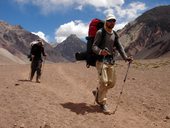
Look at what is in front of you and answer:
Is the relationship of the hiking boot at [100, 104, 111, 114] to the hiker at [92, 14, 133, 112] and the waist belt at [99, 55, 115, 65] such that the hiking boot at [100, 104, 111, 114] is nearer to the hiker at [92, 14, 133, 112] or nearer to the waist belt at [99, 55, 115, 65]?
the hiker at [92, 14, 133, 112]

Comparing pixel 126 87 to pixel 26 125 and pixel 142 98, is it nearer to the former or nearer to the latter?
pixel 142 98

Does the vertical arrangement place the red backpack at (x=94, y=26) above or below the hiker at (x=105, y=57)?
above

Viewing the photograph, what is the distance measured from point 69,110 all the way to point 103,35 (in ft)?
7.65

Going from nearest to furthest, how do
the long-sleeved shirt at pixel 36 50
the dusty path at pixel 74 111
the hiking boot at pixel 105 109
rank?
the dusty path at pixel 74 111, the hiking boot at pixel 105 109, the long-sleeved shirt at pixel 36 50

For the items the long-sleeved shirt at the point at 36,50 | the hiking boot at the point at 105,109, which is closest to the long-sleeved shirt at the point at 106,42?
the hiking boot at the point at 105,109

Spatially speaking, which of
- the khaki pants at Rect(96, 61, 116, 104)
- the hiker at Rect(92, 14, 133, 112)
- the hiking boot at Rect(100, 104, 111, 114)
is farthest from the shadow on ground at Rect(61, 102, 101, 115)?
the khaki pants at Rect(96, 61, 116, 104)

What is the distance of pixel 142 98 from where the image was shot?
51.3ft

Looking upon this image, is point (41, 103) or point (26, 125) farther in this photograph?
point (41, 103)

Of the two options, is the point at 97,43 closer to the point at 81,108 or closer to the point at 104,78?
the point at 104,78

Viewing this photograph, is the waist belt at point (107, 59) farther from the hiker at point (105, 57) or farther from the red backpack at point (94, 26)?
the red backpack at point (94, 26)

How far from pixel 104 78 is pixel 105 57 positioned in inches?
24.1

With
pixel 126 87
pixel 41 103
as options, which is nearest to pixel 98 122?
pixel 41 103

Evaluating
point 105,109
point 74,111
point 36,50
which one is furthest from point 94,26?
point 36,50

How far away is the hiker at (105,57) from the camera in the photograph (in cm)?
1170
